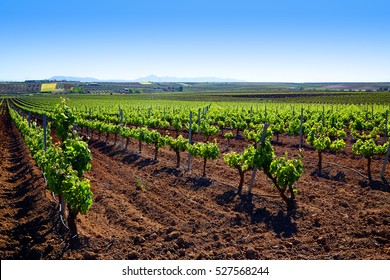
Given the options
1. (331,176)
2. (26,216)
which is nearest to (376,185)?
(331,176)

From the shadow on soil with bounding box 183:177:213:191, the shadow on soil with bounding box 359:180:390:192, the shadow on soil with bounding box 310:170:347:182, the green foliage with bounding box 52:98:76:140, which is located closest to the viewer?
the green foliage with bounding box 52:98:76:140

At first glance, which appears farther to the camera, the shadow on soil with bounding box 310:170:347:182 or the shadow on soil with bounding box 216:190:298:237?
the shadow on soil with bounding box 310:170:347:182

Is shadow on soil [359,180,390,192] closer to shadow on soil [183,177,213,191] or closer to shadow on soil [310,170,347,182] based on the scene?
shadow on soil [310,170,347,182]

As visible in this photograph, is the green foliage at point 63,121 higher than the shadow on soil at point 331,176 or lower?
higher

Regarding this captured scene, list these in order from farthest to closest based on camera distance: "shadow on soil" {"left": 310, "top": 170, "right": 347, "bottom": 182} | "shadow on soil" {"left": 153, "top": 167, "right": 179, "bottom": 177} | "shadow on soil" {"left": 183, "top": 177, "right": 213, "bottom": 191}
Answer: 1. "shadow on soil" {"left": 153, "top": 167, "right": 179, "bottom": 177}
2. "shadow on soil" {"left": 310, "top": 170, "right": 347, "bottom": 182}
3. "shadow on soil" {"left": 183, "top": 177, "right": 213, "bottom": 191}

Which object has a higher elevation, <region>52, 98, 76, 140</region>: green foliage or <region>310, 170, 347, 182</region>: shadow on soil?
<region>52, 98, 76, 140</region>: green foliage

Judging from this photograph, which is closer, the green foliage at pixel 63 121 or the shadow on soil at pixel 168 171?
the green foliage at pixel 63 121

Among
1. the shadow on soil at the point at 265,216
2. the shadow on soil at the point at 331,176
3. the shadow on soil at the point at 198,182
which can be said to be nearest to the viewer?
the shadow on soil at the point at 265,216

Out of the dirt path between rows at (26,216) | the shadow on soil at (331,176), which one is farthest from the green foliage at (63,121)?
the shadow on soil at (331,176)

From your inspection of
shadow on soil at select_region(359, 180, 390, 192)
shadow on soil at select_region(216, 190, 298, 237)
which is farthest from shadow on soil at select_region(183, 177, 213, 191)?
shadow on soil at select_region(359, 180, 390, 192)

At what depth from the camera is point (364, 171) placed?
14.3 meters

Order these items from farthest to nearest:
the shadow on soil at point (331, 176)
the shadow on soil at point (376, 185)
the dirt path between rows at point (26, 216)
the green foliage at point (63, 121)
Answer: the shadow on soil at point (331, 176) < the shadow on soil at point (376, 185) < the green foliage at point (63, 121) < the dirt path between rows at point (26, 216)

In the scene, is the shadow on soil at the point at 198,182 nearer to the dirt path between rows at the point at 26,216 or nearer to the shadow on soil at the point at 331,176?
the shadow on soil at the point at 331,176

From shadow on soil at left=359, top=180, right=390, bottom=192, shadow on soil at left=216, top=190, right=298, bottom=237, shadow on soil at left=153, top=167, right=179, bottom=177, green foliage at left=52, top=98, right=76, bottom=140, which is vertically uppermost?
green foliage at left=52, top=98, right=76, bottom=140
